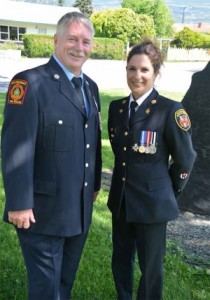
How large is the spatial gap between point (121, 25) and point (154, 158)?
1579 inches

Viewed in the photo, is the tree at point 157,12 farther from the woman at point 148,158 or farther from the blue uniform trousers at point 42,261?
the blue uniform trousers at point 42,261

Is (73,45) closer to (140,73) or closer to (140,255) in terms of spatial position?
(140,73)

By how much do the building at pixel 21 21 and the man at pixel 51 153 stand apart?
43.0 meters

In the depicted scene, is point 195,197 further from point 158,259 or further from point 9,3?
point 9,3

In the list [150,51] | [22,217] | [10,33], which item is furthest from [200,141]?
[10,33]

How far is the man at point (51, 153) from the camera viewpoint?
2234mm

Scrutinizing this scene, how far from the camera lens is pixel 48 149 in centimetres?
231

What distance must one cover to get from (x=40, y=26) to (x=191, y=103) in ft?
149

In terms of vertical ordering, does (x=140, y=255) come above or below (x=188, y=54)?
above

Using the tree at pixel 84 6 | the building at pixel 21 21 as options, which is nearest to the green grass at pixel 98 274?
the building at pixel 21 21

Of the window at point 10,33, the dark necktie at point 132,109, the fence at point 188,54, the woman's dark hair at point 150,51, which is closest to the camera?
the woman's dark hair at point 150,51

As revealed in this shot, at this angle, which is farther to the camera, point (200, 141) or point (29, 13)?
point (29, 13)

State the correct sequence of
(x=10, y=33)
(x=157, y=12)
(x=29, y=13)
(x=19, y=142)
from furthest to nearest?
(x=157, y=12) < (x=29, y=13) < (x=10, y=33) < (x=19, y=142)

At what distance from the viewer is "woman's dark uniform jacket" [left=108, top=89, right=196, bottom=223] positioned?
259 centimetres
